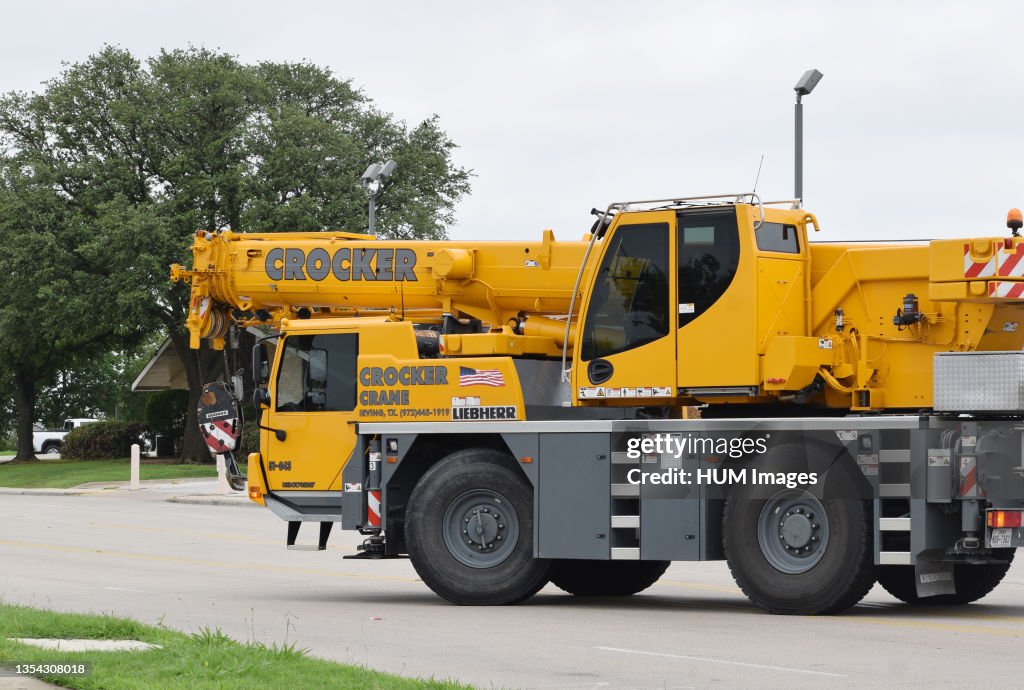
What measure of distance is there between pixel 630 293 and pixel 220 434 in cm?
490

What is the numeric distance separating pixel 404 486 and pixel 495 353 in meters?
1.58

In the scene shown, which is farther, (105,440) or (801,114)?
(105,440)

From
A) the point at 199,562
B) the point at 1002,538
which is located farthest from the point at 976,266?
the point at 199,562

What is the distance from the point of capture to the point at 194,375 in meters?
50.5

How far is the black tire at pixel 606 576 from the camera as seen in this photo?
1636 centimetres

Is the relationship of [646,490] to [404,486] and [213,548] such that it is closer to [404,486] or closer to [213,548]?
[404,486]

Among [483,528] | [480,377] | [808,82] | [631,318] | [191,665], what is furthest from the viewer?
[808,82]

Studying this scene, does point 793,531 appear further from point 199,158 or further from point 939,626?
point 199,158

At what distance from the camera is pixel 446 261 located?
53.9 ft

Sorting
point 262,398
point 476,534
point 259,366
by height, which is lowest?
point 476,534

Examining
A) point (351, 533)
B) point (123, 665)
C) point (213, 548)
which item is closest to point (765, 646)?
point (123, 665)

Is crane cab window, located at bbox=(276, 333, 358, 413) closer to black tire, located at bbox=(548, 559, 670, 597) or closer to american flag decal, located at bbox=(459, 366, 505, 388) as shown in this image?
american flag decal, located at bbox=(459, 366, 505, 388)

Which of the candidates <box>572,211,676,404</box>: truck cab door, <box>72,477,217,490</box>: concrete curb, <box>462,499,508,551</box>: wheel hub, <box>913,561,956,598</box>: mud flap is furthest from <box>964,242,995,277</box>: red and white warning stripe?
<box>72,477,217,490</box>: concrete curb

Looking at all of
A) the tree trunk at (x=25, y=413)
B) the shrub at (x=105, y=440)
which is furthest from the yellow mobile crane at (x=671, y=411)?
the tree trunk at (x=25, y=413)
